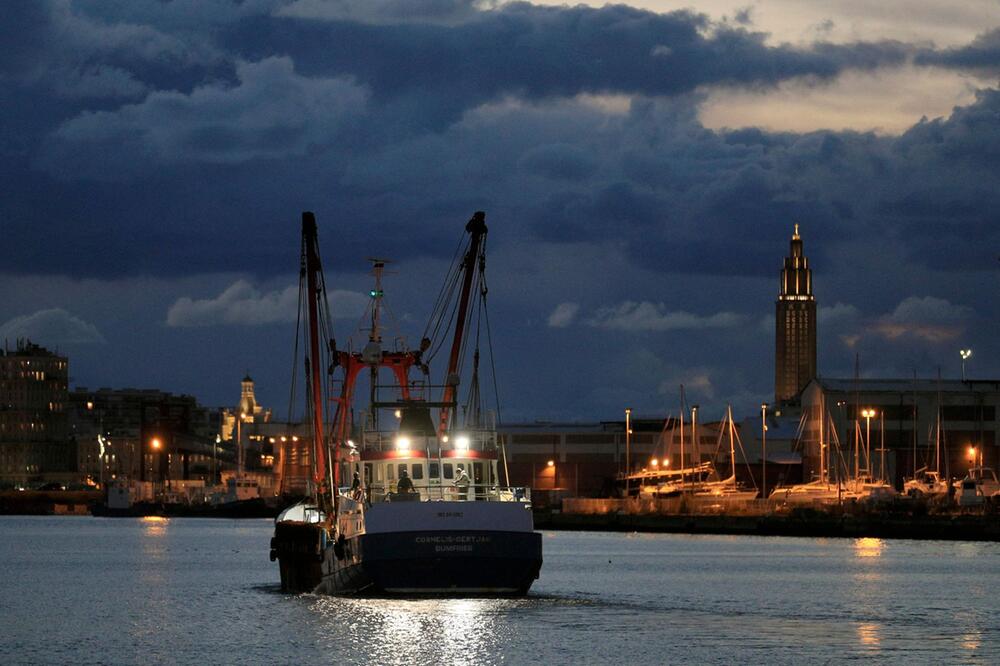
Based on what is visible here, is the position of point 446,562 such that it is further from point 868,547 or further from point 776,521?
point 776,521

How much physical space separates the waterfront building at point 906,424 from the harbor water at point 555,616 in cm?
6636

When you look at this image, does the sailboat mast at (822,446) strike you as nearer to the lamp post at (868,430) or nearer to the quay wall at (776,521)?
the lamp post at (868,430)

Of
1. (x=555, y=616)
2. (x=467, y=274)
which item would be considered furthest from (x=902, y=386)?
(x=555, y=616)

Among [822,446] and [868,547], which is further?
[822,446]

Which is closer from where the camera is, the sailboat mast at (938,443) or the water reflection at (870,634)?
the water reflection at (870,634)

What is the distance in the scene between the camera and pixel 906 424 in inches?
7574

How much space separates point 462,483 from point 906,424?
421 ft

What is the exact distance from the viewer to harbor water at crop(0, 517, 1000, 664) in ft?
206

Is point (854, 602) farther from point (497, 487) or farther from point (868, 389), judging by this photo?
point (868, 389)

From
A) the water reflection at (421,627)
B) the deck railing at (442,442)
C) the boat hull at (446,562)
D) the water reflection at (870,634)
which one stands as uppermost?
the deck railing at (442,442)

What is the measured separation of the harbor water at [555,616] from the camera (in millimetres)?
62906

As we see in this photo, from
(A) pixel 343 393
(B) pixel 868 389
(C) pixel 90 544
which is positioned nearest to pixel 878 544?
(B) pixel 868 389

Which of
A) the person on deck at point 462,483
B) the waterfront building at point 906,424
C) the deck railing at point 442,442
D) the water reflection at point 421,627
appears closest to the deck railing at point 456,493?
the person on deck at point 462,483

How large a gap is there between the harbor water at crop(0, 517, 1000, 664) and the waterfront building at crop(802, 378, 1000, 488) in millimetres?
66359
